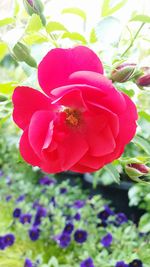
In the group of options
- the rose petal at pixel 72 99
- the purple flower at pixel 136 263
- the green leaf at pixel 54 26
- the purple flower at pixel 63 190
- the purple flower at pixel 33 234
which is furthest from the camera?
the purple flower at pixel 63 190

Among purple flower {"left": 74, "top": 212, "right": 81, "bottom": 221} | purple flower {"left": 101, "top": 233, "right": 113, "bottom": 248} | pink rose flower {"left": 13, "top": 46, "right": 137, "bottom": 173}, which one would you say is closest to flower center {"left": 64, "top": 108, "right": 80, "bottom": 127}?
pink rose flower {"left": 13, "top": 46, "right": 137, "bottom": 173}

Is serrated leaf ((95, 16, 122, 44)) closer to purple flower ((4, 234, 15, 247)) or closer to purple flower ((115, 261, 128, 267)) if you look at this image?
purple flower ((115, 261, 128, 267))

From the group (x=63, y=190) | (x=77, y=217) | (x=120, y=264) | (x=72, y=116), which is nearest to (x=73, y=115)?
(x=72, y=116)

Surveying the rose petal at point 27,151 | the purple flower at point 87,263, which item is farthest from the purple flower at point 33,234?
the rose petal at point 27,151

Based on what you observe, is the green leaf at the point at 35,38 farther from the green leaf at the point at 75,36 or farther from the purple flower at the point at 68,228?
the purple flower at the point at 68,228

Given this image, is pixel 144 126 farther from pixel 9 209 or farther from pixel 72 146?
pixel 9 209

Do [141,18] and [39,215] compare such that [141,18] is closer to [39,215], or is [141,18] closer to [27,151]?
[27,151]
